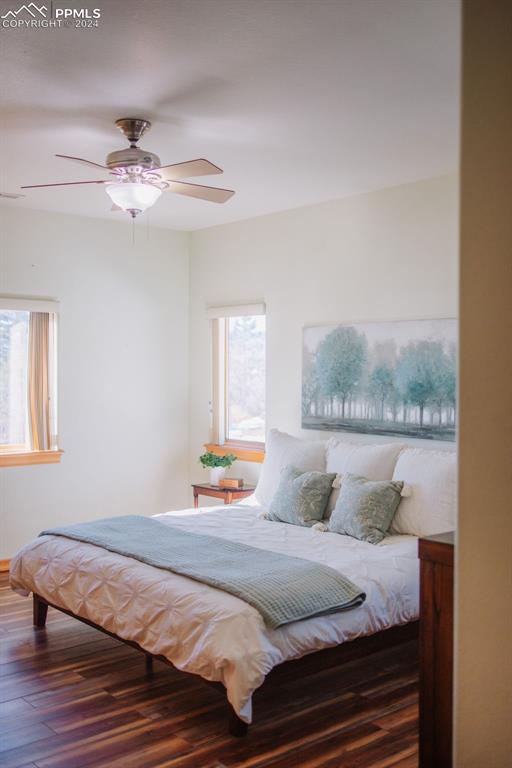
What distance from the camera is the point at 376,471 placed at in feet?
15.4

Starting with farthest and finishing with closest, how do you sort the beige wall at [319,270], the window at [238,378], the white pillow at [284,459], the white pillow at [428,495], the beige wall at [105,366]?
1. the window at [238,378]
2. the beige wall at [105,366]
3. the white pillow at [284,459]
4. the beige wall at [319,270]
5. the white pillow at [428,495]

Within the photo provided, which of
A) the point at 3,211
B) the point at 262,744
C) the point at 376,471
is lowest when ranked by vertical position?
the point at 262,744

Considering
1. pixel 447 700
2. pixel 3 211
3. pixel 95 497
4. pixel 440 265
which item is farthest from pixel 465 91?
pixel 95 497

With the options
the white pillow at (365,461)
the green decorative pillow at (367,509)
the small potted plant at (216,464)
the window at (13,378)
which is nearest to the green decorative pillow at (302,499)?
the white pillow at (365,461)

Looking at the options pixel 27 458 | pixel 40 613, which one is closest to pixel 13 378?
pixel 27 458

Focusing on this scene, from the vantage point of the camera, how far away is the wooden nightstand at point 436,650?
7.52 feet

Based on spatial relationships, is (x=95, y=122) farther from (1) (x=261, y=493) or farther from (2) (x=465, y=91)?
(1) (x=261, y=493)

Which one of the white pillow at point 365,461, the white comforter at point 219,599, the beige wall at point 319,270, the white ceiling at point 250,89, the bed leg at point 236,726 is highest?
the white ceiling at point 250,89

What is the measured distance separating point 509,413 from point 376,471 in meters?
2.93

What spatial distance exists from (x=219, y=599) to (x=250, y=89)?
7.15 ft

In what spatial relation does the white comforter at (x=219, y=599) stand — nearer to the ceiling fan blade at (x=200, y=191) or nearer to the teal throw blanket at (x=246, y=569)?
the teal throw blanket at (x=246, y=569)

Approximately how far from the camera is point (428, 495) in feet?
14.2

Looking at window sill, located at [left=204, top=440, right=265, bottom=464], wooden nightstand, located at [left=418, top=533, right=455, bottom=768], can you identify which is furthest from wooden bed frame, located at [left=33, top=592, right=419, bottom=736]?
window sill, located at [left=204, top=440, right=265, bottom=464]

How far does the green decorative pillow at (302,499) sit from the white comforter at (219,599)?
11cm
